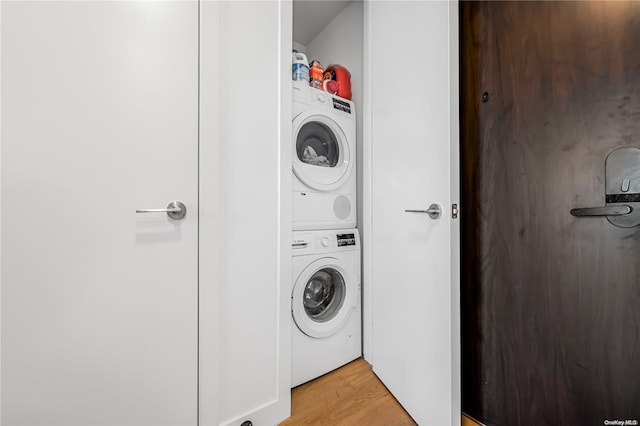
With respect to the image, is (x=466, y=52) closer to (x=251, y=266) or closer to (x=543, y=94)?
(x=543, y=94)

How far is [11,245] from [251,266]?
71 cm

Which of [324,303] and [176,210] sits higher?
[176,210]

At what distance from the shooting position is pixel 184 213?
0.97 metres

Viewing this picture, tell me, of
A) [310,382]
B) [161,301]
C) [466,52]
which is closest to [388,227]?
[466,52]

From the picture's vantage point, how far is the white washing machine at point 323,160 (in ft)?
4.91

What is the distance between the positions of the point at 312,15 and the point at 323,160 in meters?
1.28

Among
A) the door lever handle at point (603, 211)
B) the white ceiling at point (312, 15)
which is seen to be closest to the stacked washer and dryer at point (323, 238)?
the white ceiling at point (312, 15)

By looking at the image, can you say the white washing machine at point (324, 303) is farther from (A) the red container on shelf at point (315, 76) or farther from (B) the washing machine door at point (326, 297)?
(A) the red container on shelf at point (315, 76)

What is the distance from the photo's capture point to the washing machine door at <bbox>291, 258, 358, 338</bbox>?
1.50 meters

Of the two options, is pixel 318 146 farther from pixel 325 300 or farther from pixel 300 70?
pixel 325 300

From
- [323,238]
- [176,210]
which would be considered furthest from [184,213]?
[323,238]

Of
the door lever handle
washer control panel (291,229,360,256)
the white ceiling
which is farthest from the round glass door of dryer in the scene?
the door lever handle

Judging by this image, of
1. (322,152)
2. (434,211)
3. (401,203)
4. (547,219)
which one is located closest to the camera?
(547,219)

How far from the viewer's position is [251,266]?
114 cm
